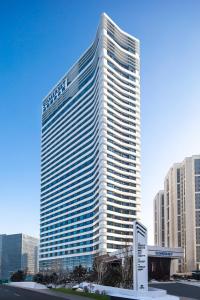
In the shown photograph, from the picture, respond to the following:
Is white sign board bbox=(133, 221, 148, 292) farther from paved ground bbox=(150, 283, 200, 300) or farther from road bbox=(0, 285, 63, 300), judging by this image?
road bbox=(0, 285, 63, 300)

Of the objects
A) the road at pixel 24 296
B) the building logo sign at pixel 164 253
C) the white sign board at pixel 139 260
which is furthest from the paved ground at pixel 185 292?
the building logo sign at pixel 164 253

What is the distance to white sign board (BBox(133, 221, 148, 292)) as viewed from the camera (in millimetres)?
42656

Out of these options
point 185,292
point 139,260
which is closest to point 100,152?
point 185,292

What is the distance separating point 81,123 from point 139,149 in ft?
81.5

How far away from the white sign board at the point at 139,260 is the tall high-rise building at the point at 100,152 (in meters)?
102

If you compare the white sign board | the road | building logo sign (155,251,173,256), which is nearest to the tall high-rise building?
building logo sign (155,251,173,256)

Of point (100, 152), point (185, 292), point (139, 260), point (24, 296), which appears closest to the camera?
point (139, 260)

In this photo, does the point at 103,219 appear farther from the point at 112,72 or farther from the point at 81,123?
the point at 112,72

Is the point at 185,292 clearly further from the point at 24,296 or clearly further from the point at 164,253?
the point at 164,253

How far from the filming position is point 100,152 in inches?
6142

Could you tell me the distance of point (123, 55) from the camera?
175 m

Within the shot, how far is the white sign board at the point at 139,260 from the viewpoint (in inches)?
1679

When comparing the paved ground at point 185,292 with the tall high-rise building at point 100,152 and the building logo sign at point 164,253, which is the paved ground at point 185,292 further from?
the tall high-rise building at point 100,152

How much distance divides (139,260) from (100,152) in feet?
372
